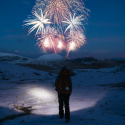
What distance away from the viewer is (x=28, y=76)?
72.6 feet

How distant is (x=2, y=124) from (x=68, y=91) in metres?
2.74

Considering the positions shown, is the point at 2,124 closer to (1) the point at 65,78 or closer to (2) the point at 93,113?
(1) the point at 65,78

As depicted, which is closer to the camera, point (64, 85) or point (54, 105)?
point (64, 85)

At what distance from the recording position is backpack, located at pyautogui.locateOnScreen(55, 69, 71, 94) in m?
4.81

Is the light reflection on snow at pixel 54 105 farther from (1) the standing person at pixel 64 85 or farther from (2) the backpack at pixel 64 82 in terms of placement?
(2) the backpack at pixel 64 82

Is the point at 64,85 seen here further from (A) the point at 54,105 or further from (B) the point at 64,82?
(A) the point at 54,105

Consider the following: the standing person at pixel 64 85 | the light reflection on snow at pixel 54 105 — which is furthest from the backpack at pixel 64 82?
the light reflection on snow at pixel 54 105

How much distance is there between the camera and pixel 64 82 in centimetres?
486

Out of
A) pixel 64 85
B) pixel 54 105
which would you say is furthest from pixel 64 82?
pixel 54 105

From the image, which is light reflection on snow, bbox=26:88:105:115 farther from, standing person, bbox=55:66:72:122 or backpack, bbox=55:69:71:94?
backpack, bbox=55:69:71:94

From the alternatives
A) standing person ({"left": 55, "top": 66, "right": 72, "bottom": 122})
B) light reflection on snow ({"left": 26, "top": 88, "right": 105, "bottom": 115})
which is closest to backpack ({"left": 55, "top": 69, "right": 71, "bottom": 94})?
standing person ({"left": 55, "top": 66, "right": 72, "bottom": 122})

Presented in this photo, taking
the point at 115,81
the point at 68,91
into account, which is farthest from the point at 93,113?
the point at 115,81

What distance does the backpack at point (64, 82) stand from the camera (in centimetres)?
481

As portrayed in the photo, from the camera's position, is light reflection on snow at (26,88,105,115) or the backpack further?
light reflection on snow at (26,88,105,115)
